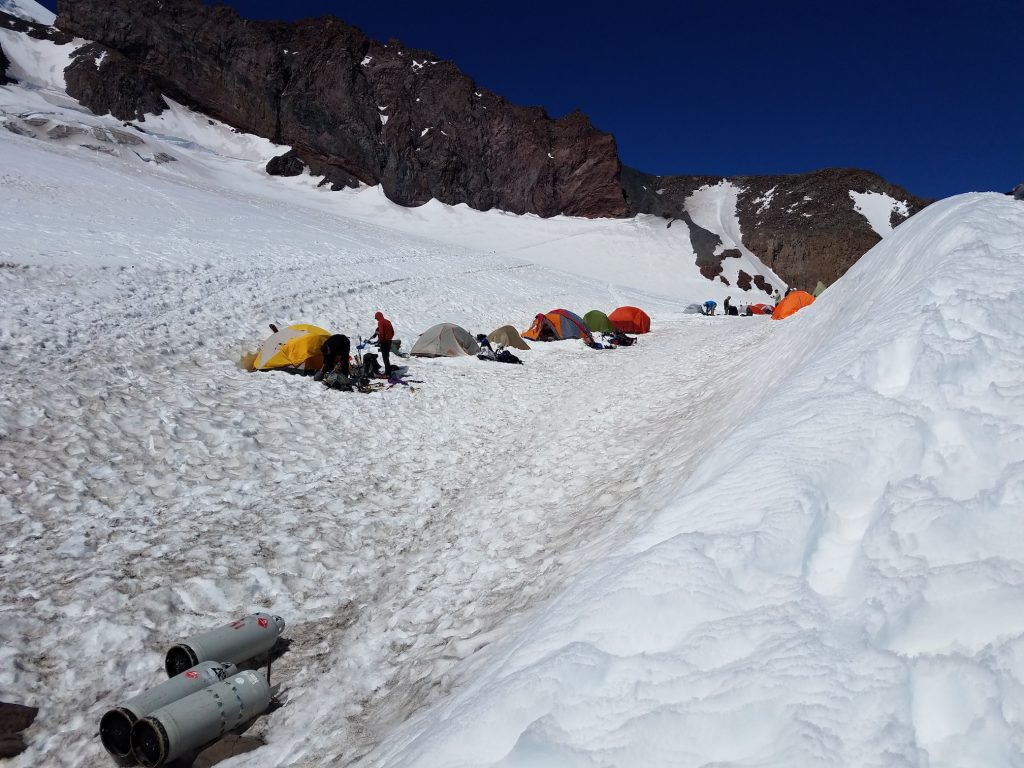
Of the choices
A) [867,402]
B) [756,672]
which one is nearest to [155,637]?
[756,672]

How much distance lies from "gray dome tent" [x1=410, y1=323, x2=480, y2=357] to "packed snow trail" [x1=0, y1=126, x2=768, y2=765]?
0.65m

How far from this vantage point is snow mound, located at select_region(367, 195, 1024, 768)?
2311 mm

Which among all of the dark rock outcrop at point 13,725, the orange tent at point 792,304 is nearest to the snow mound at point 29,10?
the orange tent at point 792,304

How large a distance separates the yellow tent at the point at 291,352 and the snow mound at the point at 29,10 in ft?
336

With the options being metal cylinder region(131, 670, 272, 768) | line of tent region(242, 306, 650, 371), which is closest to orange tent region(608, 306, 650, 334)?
line of tent region(242, 306, 650, 371)

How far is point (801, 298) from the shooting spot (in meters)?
24.4

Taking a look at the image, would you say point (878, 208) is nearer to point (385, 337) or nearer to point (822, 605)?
point (385, 337)

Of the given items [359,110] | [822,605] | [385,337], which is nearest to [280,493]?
[822,605]

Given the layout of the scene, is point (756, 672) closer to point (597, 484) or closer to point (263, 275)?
point (597, 484)

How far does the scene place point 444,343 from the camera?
16844mm

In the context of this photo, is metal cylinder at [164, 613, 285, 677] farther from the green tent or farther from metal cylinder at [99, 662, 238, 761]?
the green tent

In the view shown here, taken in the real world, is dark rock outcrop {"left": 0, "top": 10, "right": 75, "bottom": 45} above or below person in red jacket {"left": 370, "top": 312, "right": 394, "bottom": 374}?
above

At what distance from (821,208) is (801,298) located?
65.0 metres

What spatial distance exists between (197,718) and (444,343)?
13.4 meters
